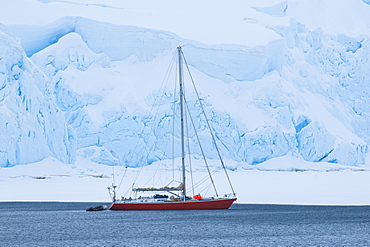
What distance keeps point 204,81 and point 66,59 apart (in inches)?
444

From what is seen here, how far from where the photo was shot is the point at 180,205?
29297 mm

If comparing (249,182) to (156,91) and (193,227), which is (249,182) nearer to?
(156,91)

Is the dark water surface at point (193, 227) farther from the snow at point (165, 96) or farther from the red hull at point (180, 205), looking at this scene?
the snow at point (165, 96)

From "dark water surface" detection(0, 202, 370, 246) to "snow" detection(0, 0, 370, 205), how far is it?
8.10m

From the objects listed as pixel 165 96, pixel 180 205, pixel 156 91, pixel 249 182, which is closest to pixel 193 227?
pixel 180 205

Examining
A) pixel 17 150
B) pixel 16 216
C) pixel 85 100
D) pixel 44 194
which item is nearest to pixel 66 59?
pixel 85 100

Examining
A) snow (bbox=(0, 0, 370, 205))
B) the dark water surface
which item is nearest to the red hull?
the dark water surface

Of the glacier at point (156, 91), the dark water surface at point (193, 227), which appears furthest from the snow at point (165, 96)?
the dark water surface at point (193, 227)

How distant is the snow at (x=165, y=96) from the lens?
144 feet

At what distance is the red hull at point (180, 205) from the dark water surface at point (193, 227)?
0.25 m

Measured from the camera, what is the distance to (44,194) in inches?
1591

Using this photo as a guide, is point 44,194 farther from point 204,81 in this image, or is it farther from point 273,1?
point 273,1

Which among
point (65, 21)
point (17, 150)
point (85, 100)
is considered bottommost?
point (17, 150)

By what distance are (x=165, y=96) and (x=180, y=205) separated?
2411 centimetres
